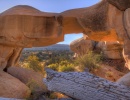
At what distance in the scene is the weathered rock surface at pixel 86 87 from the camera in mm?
5148

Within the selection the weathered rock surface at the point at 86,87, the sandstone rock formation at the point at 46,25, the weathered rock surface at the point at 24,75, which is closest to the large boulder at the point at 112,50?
the sandstone rock formation at the point at 46,25

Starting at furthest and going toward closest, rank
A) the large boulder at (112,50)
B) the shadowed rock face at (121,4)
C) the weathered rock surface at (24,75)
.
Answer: the large boulder at (112,50)
the weathered rock surface at (24,75)
the shadowed rock face at (121,4)

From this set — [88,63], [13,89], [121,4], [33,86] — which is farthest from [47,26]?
[88,63]

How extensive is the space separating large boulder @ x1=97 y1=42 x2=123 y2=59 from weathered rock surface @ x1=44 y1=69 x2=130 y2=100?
44.7 ft

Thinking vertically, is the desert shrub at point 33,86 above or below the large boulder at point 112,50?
below

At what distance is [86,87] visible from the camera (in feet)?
18.0

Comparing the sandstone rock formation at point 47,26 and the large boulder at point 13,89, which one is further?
the sandstone rock formation at point 47,26

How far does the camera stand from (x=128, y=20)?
9.86 meters

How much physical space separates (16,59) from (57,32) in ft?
13.3

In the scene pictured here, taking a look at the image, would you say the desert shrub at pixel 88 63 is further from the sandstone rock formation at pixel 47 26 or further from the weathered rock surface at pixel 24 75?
the weathered rock surface at pixel 24 75

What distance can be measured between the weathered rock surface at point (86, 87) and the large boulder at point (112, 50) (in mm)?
13613

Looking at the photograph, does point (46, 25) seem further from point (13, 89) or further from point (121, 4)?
point (121, 4)

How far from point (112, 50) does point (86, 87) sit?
560 inches

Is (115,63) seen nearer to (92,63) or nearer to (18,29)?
(92,63)
